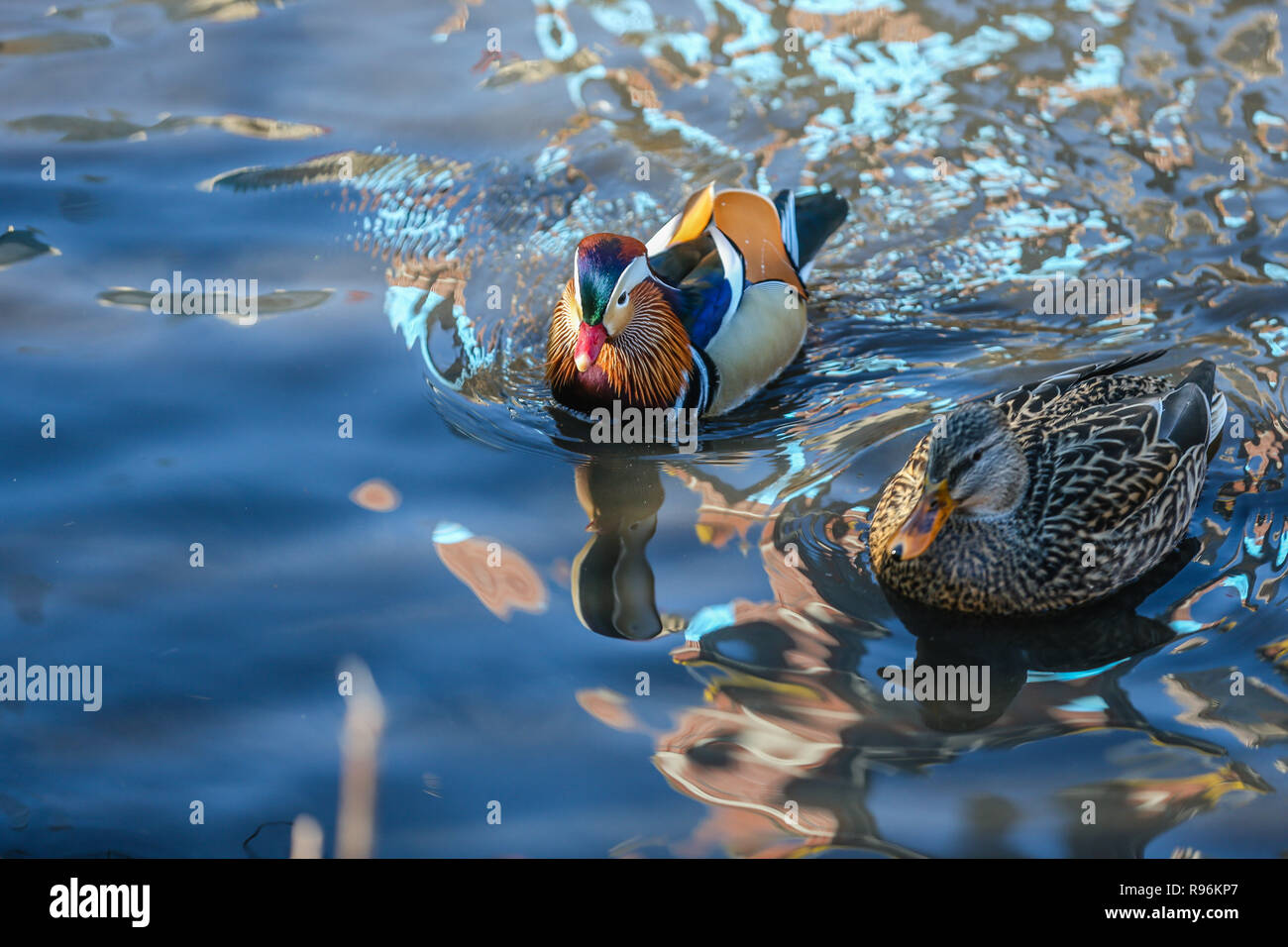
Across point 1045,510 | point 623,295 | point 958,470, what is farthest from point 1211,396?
point 623,295

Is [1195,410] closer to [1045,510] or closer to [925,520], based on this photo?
[1045,510]

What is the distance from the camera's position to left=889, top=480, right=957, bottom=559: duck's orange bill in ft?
16.2

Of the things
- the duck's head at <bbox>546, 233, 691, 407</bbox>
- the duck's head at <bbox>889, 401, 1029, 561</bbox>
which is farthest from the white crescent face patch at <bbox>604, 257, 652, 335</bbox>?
the duck's head at <bbox>889, 401, 1029, 561</bbox>

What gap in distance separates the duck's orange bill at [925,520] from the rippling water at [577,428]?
0.42 m

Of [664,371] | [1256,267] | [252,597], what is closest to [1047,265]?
[1256,267]

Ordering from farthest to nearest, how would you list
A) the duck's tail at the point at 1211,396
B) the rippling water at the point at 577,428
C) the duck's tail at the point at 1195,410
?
the duck's tail at the point at 1211,396, the duck's tail at the point at 1195,410, the rippling water at the point at 577,428

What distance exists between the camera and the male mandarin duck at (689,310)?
6227mm

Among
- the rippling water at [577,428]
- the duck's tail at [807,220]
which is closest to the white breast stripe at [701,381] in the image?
the rippling water at [577,428]

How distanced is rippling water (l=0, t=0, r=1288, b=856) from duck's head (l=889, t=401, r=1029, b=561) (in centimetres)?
46

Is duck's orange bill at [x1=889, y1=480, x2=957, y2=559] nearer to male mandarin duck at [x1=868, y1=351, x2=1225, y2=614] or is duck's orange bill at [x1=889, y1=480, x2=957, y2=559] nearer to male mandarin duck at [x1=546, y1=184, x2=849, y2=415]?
male mandarin duck at [x1=868, y1=351, x2=1225, y2=614]

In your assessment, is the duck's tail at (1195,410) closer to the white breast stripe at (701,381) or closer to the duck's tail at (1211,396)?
the duck's tail at (1211,396)

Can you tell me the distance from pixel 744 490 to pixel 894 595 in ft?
3.07

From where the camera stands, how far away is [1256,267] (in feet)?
24.3
